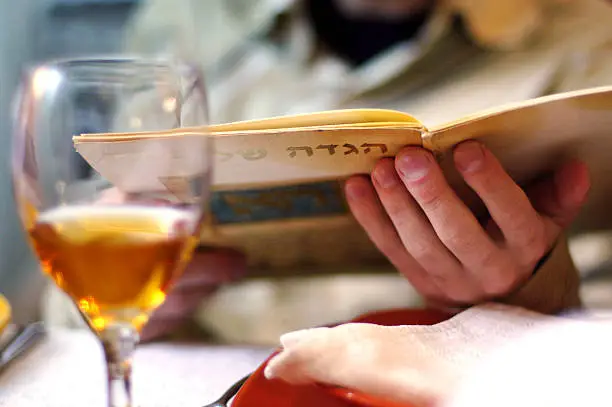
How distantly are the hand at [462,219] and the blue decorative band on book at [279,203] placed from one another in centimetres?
4

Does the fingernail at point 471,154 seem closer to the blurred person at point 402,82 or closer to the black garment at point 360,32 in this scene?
the blurred person at point 402,82

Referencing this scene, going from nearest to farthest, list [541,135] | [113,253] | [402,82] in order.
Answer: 1. [113,253]
2. [541,135]
3. [402,82]

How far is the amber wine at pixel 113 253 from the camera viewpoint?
29 cm

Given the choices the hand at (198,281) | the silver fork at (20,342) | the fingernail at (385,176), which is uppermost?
the fingernail at (385,176)

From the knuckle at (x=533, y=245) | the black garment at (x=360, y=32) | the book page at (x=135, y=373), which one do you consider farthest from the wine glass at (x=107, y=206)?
the black garment at (x=360, y=32)

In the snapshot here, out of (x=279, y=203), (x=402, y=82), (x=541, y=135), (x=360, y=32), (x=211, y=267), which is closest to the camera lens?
(x=541, y=135)

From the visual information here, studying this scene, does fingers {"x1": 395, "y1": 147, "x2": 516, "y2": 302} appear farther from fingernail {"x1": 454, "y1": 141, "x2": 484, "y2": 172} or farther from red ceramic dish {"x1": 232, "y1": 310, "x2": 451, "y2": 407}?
red ceramic dish {"x1": 232, "y1": 310, "x2": 451, "y2": 407}

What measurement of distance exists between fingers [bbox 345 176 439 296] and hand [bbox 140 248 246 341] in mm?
196

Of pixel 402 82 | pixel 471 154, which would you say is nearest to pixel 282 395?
pixel 471 154

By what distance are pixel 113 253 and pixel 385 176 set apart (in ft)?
0.58

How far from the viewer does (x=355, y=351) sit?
0.33 m

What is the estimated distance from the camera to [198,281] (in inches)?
24.7

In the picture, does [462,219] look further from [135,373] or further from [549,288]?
[135,373]

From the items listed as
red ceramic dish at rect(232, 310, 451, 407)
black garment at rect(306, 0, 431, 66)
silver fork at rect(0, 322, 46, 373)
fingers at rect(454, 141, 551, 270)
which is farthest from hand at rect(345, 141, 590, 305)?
black garment at rect(306, 0, 431, 66)
